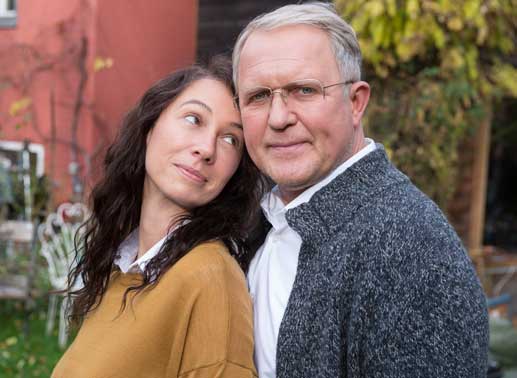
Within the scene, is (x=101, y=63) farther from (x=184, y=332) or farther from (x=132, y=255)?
(x=184, y=332)

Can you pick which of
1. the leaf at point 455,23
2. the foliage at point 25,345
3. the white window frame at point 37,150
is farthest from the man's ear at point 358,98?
the white window frame at point 37,150

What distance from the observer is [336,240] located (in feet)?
4.74

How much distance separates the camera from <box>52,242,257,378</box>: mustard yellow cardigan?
4.75ft

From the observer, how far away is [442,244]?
1323 mm

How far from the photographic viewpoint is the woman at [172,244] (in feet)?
4.87

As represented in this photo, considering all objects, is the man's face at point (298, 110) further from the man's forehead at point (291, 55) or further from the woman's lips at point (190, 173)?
the woman's lips at point (190, 173)

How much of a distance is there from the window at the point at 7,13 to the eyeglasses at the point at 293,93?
4.37 meters

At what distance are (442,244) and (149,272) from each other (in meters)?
0.76

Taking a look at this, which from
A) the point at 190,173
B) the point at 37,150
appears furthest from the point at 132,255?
the point at 37,150

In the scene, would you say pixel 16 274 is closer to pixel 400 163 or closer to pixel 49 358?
pixel 49 358

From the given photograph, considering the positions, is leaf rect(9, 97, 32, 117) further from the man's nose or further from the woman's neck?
the man's nose

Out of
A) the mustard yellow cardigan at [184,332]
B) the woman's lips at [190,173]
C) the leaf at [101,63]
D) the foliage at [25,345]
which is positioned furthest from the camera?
the leaf at [101,63]

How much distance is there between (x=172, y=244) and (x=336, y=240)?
1.56 ft

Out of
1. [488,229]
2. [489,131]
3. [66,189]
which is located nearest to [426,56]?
[489,131]
